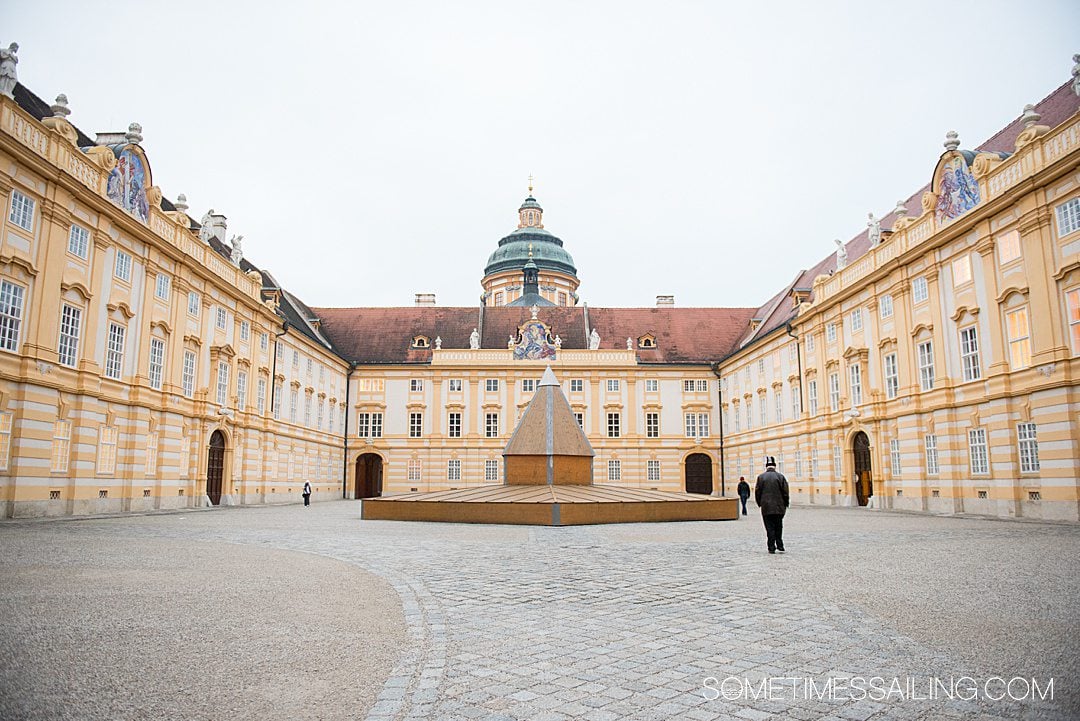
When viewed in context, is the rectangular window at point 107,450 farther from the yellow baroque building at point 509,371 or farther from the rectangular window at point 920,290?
the rectangular window at point 920,290

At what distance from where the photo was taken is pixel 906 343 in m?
28.3

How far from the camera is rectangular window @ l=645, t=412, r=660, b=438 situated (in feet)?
A: 168

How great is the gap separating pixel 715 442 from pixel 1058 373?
30.8 m

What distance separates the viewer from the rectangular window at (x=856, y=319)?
32250mm

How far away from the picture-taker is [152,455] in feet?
88.0

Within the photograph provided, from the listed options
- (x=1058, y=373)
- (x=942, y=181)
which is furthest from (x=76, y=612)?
(x=942, y=181)

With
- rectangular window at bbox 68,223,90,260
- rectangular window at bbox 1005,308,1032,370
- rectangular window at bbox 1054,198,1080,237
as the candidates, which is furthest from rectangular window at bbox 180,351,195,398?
rectangular window at bbox 1005,308,1032,370

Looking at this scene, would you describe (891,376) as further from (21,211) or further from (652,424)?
(21,211)

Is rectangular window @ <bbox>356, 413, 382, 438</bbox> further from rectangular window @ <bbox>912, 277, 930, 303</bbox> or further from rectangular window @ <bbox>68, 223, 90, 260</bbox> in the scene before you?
rectangular window @ <bbox>912, 277, 930, 303</bbox>

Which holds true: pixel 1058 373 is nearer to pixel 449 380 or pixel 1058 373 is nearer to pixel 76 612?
pixel 76 612

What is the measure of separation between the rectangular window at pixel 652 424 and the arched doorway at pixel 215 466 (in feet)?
92.1

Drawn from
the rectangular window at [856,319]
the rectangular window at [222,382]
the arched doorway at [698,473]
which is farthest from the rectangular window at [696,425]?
the rectangular window at [222,382]

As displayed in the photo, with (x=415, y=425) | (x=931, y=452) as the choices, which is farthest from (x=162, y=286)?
(x=931, y=452)

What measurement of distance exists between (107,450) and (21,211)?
7986 millimetres
